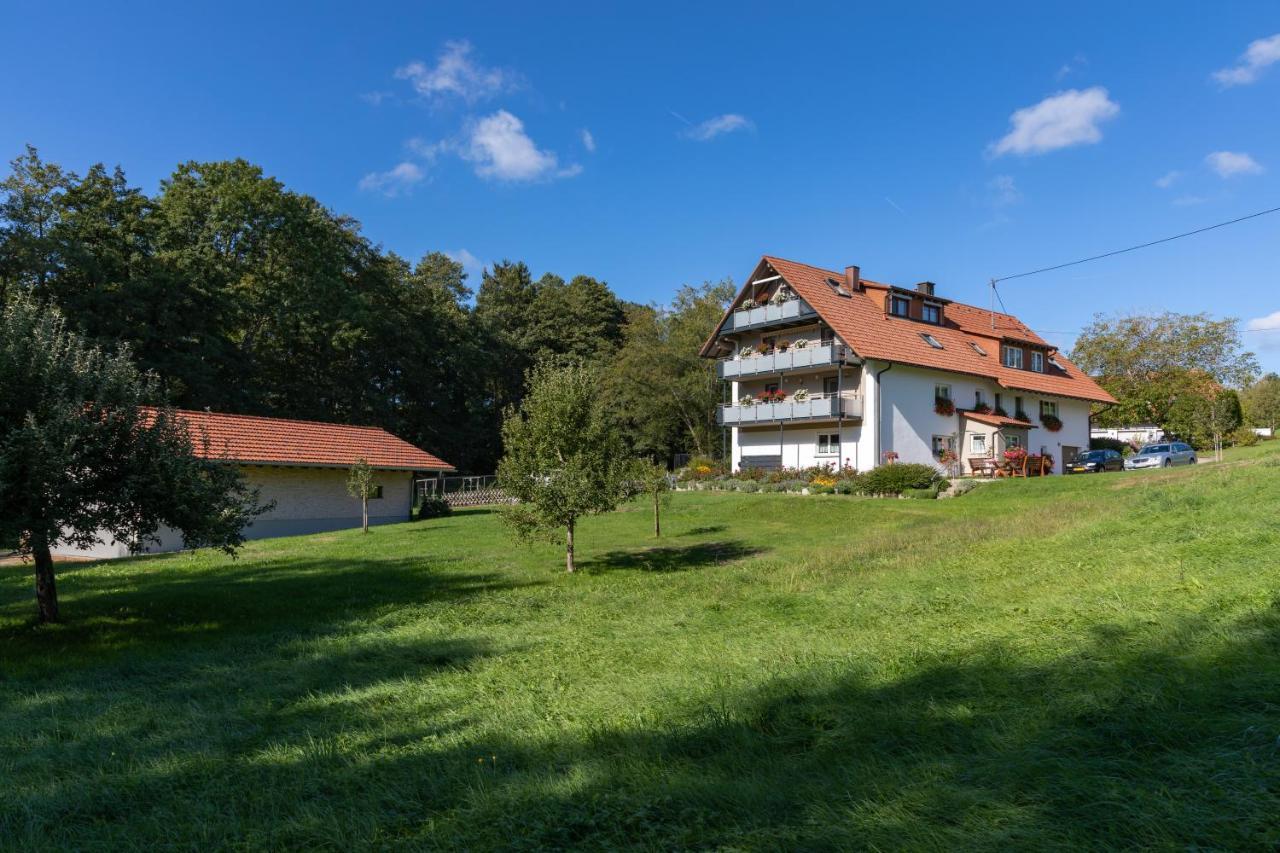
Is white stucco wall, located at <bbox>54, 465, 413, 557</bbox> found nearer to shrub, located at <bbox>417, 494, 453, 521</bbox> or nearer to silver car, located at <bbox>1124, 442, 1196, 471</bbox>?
shrub, located at <bbox>417, 494, 453, 521</bbox>

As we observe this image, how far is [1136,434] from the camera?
5541cm

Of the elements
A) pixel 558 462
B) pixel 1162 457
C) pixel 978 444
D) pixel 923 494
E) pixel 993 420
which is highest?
pixel 993 420

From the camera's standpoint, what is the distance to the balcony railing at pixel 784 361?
35156 mm

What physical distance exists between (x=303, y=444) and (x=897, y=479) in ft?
76.3

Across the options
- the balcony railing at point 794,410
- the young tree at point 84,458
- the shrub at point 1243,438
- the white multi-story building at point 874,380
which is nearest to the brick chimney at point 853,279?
the white multi-story building at point 874,380

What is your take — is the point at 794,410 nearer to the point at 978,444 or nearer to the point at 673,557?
the point at 978,444

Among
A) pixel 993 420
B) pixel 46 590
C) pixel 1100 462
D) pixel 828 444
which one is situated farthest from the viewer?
pixel 1100 462

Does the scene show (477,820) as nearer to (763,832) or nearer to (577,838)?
(577,838)

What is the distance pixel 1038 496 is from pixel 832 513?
23.5ft

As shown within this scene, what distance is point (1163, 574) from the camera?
7.55 metres

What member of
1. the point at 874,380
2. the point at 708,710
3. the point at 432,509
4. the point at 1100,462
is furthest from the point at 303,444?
the point at 1100,462

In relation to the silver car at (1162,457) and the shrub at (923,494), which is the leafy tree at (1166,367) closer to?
the silver car at (1162,457)

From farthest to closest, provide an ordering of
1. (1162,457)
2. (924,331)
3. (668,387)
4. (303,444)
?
(668,387)
(924,331)
(1162,457)
(303,444)

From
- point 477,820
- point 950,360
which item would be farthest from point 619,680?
point 950,360
